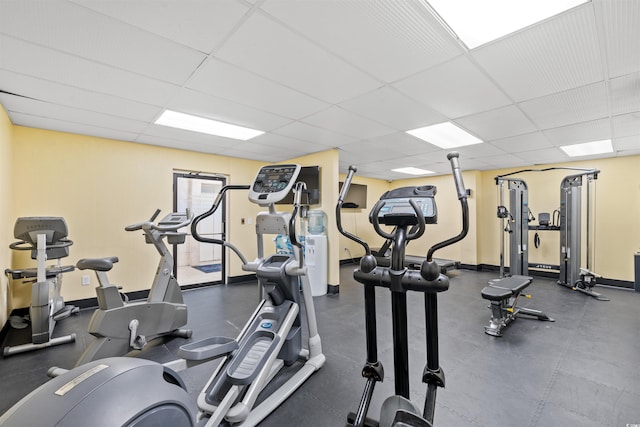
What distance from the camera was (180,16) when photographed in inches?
64.4

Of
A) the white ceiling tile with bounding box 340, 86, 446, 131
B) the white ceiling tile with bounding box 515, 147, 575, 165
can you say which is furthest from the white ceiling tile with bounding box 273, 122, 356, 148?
the white ceiling tile with bounding box 515, 147, 575, 165

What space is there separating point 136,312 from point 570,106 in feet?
15.5

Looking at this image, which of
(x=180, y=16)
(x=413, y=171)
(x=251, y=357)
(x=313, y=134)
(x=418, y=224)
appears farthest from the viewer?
(x=413, y=171)

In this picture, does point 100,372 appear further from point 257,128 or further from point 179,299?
point 257,128

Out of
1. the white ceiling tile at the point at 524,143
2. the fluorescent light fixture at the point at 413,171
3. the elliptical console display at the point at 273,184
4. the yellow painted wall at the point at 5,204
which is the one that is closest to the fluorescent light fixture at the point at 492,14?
the elliptical console display at the point at 273,184

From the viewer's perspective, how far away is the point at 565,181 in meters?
5.12

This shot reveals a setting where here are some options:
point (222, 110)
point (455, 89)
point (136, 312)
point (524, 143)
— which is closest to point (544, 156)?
point (524, 143)

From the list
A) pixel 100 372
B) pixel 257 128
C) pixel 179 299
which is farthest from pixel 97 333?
pixel 257 128

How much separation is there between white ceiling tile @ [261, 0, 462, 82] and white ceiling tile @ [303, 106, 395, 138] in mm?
964

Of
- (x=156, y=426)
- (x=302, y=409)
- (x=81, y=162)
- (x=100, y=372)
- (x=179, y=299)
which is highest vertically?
(x=81, y=162)

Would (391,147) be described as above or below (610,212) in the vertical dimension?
above

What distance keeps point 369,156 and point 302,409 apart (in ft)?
14.3

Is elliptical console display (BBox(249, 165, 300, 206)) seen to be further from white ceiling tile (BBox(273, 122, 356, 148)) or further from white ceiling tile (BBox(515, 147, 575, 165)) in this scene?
white ceiling tile (BBox(515, 147, 575, 165))

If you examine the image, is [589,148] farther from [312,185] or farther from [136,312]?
[136,312]
